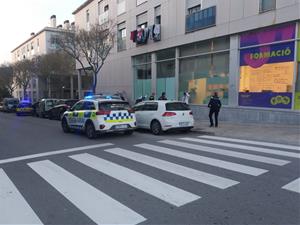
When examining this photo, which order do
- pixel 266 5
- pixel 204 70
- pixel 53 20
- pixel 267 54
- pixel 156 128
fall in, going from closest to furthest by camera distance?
pixel 156 128 → pixel 266 5 → pixel 267 54 → pixel 204 70 → pixel 53 20

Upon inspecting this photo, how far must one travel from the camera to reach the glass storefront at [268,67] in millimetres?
12883

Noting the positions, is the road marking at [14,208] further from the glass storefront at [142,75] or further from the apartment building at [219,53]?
the glass storefront at [142,75]

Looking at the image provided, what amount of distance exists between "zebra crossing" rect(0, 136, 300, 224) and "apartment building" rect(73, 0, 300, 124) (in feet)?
18.3

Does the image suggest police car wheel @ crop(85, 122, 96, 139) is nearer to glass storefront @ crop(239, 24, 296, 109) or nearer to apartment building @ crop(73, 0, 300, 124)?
apartment building @ crop(73, 0, 300, 124)

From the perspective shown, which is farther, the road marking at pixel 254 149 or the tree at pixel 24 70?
the tree at pixel 24 70

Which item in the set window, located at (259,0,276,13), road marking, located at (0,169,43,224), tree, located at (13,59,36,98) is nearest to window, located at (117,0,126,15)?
window, located at (259,0,276,13)

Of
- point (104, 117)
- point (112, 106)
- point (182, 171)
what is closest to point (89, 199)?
point (182, 171)

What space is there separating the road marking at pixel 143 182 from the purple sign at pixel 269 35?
1095 centimetres

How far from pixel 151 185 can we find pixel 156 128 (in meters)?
6.72

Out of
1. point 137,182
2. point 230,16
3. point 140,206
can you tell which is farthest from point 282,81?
point 140,206

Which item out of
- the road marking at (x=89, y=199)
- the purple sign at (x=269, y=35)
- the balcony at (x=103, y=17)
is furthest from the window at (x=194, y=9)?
the road marking at (x=89, y=199)

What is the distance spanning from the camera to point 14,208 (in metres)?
4.09

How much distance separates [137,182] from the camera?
5195 mm

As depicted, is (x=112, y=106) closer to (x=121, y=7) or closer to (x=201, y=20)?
(x=201, y=20)
